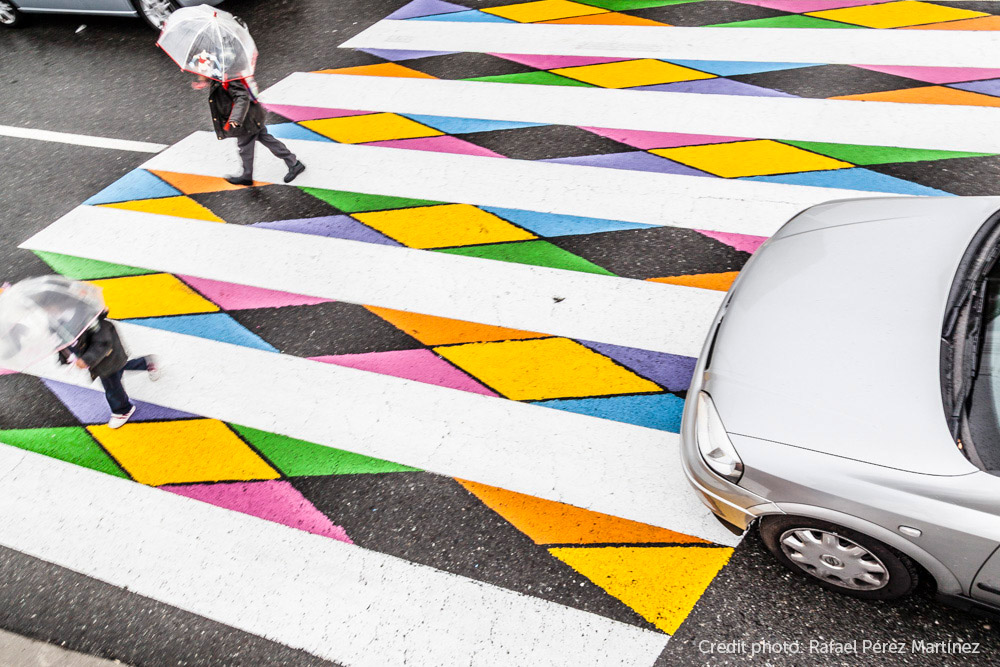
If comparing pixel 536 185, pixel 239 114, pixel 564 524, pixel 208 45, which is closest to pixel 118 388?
pixel 239 114

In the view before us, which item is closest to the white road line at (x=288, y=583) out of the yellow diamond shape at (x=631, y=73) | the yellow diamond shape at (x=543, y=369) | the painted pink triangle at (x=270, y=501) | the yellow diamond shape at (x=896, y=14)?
the painted pink triangle at (x=270, y=501)

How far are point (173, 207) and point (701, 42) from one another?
536 centimetres

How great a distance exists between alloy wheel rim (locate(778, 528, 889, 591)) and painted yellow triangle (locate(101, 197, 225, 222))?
4997mm

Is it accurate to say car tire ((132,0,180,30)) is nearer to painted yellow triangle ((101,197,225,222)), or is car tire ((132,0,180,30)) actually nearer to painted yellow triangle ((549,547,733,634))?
painted yellow triangle ((101,197,225,222))

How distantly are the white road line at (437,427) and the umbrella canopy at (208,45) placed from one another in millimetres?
1901

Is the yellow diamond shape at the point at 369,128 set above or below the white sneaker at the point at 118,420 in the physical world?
above

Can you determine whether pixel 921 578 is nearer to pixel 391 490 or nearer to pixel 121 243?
pixel 391 490

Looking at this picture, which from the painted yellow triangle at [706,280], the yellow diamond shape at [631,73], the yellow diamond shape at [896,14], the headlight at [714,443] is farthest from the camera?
the yellow diamond shape at [896,14]

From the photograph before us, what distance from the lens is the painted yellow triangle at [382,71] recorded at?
26.0 feet

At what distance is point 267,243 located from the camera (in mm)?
5980

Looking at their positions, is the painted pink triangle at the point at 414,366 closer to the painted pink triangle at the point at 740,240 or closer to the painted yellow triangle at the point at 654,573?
the painted yellow triangle at the point at 654,573

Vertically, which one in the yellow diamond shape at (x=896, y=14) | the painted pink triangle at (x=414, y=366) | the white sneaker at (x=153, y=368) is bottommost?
the white sneaker at (x=153, y=368)

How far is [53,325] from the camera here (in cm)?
381

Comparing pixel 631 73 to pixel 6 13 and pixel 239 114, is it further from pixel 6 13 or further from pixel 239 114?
pixel 6 13
